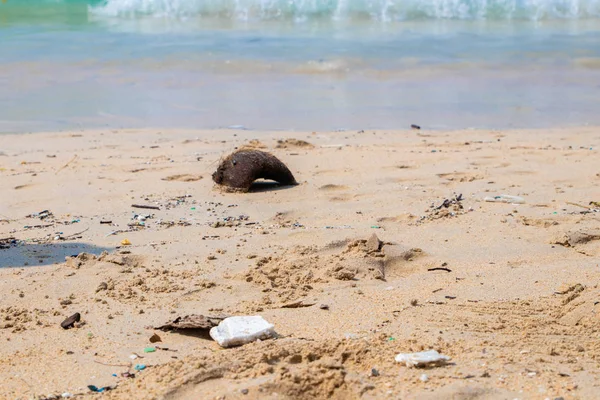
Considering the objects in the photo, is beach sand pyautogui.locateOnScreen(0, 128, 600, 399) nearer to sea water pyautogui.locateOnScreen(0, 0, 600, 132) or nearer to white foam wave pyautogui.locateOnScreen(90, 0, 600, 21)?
sea water pyautogui.locateOnScreen(0, 0, 600, 132)

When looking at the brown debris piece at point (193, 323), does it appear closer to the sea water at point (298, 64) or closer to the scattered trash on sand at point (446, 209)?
the scattered trash on sand at point (446, 209)

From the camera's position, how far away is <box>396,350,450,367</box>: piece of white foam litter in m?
2.94

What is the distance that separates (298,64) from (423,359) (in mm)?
11573

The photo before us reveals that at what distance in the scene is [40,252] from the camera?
15.1 ft

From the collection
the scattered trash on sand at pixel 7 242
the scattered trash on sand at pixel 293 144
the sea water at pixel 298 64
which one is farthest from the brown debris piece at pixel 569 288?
the sea water at pixel 298 64

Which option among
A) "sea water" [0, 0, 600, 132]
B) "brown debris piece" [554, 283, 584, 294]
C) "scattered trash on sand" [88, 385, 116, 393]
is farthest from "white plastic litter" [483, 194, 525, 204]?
"sea water" [0, 0, 600, 132]

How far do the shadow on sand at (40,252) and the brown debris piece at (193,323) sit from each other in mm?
1302

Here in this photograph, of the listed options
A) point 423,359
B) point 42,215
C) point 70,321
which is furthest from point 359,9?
point 423,359

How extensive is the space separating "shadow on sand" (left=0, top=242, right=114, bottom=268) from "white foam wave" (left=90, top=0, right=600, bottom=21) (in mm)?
17837

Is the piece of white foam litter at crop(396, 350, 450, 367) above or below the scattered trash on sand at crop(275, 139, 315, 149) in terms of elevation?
above

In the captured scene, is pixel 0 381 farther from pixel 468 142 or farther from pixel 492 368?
pixel 468 142

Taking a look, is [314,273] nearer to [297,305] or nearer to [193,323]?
[297,305]

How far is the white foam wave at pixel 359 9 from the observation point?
22.1 m

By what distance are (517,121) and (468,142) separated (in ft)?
5.98
